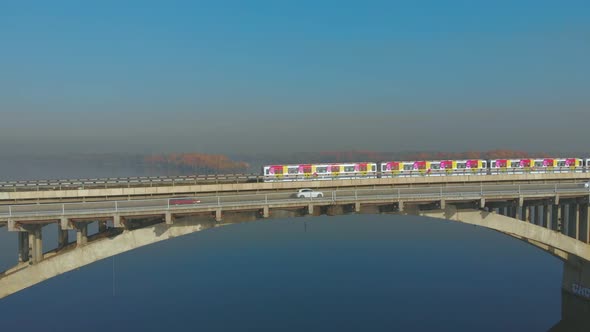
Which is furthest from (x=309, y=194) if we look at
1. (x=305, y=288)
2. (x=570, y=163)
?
(x=570, y=163)

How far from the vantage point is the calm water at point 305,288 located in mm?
35500

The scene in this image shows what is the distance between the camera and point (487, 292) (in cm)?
4147

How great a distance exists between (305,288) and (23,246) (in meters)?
27.2

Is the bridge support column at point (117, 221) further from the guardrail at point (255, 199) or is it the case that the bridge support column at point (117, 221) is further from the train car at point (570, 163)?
the train car at point (570, 163)

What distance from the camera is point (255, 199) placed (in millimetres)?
26562

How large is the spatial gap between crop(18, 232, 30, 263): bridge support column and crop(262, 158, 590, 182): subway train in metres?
25.0

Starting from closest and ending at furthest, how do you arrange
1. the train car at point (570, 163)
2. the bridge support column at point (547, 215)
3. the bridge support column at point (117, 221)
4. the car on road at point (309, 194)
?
1. the bridge support column at point (117, 221)
2. the car on road at point (309, 194)
3. the bridge support column at point (547, 215)
4. the train car at point (570, 163)

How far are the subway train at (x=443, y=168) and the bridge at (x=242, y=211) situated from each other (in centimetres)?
904

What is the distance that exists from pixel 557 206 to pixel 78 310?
126 feet

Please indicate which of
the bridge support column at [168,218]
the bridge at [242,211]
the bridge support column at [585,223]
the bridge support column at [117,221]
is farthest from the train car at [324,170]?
the bridge support column at [117,221]

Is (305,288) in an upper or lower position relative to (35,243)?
lower

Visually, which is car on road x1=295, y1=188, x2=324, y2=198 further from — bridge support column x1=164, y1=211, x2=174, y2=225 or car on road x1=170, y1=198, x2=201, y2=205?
bridge support column x1=164, y1=211, x2=174, y2=225

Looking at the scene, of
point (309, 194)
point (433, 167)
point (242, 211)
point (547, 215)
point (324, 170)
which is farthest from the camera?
point (433, 167)

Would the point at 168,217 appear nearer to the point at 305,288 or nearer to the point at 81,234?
the point at 81,234
